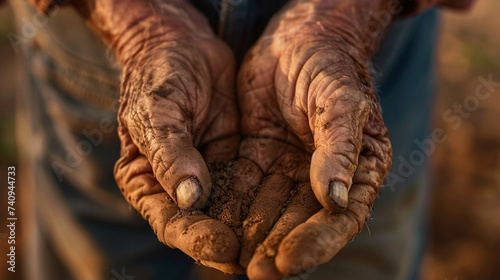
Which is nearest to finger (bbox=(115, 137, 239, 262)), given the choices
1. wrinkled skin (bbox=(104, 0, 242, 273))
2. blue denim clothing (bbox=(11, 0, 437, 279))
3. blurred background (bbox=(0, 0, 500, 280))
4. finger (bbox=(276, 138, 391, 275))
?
wrinkled skin (bbox=(104, 0, 242, 273))

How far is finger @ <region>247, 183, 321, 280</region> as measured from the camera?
30.6 inches

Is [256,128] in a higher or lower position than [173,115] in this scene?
lower

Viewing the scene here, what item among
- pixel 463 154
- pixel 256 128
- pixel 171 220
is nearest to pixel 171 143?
pixel 171 220

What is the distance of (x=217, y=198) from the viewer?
0.98 metres

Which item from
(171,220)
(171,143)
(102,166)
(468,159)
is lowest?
(468,159)

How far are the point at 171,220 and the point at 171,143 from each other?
169 millimetres

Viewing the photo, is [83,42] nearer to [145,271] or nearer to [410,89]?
[145,271]

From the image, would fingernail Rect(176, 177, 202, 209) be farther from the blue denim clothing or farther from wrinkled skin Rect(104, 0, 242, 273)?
the blue denim clothing

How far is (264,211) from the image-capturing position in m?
0.91

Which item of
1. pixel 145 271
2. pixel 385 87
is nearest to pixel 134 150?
pixel 145 271

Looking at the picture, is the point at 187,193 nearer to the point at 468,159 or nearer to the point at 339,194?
the point at 339,194

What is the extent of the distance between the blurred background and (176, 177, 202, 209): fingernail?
2.40 m

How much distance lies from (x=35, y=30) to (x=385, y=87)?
1301 mm

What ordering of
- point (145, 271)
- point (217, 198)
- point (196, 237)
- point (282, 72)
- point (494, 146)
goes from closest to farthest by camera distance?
point (196, 237) < point (217, 198) < point (282, 72) < point (145, 271) < point (494, 146)
